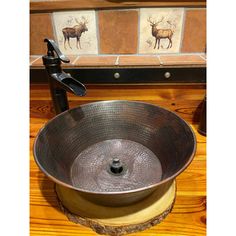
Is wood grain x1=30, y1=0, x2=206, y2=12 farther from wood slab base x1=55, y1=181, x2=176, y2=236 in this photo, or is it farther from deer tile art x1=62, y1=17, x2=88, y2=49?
wood slab base x1=55, y1=181, x2=176, y2=236

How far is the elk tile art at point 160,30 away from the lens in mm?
732

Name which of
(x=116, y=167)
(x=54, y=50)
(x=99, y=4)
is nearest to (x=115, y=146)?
(x=116, y=167)

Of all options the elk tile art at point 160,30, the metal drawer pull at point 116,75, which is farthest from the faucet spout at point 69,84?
the elk tile art at point 160,30

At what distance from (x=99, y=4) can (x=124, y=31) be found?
11 cm

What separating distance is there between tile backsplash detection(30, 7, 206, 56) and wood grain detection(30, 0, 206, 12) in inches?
0.6

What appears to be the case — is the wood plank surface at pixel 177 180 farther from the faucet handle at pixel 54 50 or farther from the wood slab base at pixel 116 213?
the faucet handle at pixel 54 50

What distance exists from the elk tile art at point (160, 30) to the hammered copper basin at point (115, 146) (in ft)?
0.81

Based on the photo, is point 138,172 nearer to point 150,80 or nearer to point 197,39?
point 150,80

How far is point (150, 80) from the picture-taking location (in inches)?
30.5

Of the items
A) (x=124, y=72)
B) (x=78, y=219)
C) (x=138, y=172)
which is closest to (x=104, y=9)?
(x=124, y=72)

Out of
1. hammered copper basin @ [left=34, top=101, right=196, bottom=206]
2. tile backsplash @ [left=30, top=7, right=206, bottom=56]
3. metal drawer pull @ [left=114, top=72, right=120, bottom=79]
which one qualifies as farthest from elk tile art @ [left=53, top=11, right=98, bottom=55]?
hammered copper basin @ [left=34, top=101, right=196, bottom=206]

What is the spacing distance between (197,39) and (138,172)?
1.64ft

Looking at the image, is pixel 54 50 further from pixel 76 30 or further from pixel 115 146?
pixel 115 146

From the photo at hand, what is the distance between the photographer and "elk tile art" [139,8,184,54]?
0.73 m
